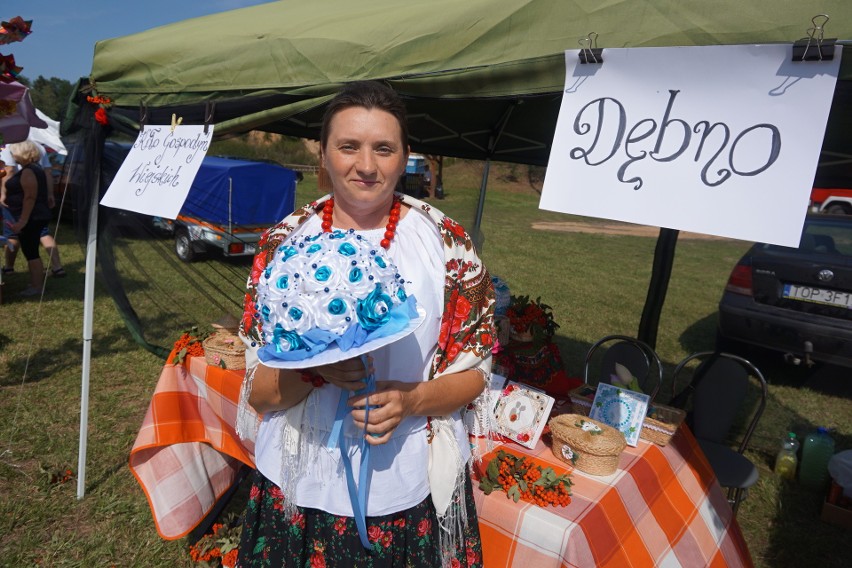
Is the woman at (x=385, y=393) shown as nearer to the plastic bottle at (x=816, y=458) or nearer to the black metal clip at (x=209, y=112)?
the black metal clip at (x=209, y=112)

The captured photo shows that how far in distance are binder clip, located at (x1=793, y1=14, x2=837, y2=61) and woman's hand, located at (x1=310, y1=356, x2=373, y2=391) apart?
1.08m

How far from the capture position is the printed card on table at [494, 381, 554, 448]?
5.84 feet

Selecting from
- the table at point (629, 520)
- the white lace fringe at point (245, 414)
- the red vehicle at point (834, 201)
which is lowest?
the table at point (629, 520)

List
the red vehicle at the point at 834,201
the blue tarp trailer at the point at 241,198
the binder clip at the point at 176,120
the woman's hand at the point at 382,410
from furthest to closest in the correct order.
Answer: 1. the red vehicle at the point at 834,201
2. the blue tarp trailer at the point at 241,198
3. the binder clip at the point at 176,120
4. the woman's hand at the point at 382,410

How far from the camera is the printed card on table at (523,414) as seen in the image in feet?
5.84

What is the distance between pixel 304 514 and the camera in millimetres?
1213

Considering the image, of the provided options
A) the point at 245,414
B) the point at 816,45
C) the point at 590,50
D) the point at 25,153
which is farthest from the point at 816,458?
the point at 25,153

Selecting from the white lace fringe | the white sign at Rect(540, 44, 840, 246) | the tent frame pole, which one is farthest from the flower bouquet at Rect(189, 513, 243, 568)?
the tent frame pole

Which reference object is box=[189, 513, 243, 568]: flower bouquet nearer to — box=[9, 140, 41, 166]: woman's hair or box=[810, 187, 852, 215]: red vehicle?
box=[9, 140, 41, 166]: woman's hair

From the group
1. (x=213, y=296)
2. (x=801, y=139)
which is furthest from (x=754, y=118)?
(x=213, y=296)

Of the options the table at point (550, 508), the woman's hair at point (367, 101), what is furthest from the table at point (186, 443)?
the woman's hair at point (367, 101)

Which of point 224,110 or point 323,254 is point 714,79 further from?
point 224,110

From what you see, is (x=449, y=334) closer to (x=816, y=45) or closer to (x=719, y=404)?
(x=816, y=45)

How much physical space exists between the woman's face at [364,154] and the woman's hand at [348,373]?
350 millimetres
